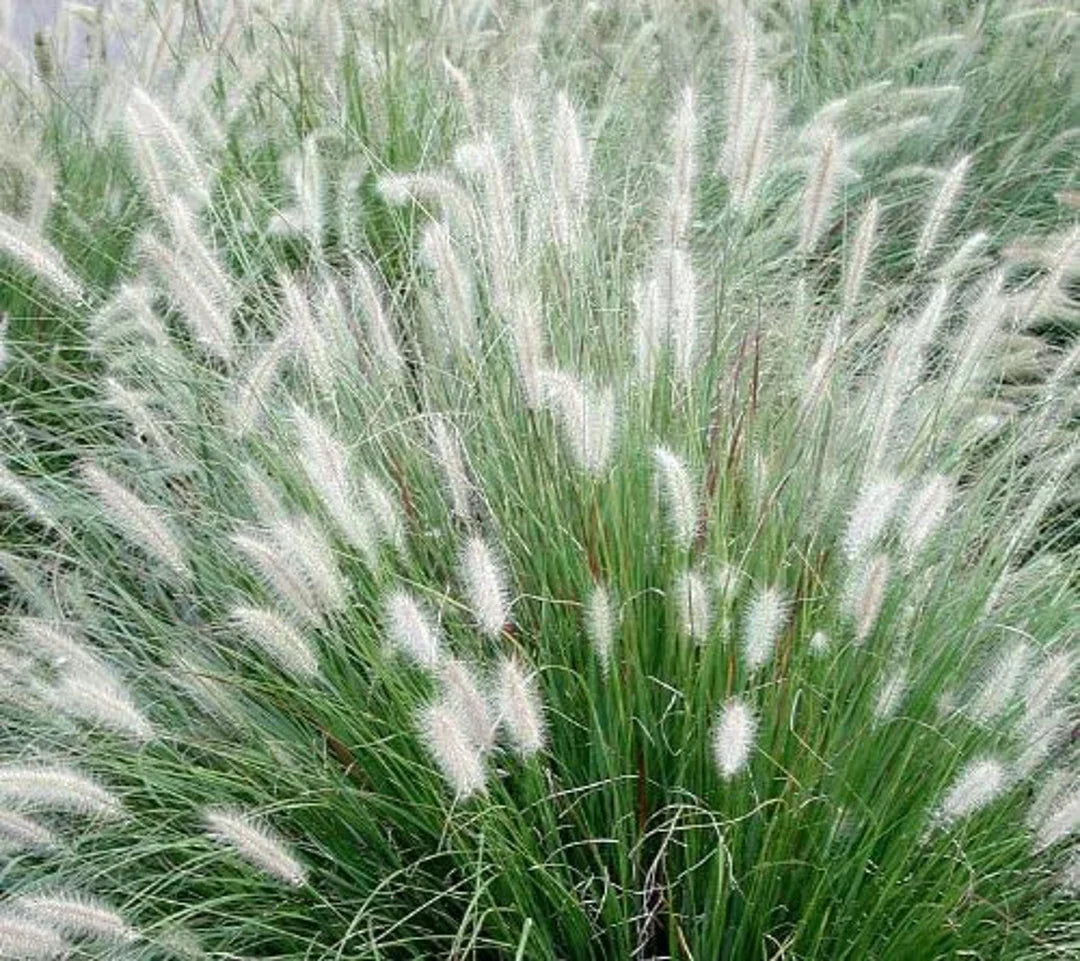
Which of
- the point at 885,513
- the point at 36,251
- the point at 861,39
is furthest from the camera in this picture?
the point at 861,39

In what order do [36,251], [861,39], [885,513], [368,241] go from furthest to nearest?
[861,39] < [368,241] < [36,251] < [885,513]

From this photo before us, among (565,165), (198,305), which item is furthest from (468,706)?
(565,165)

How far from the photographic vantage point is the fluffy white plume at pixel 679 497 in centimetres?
203

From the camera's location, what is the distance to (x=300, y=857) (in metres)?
2.25

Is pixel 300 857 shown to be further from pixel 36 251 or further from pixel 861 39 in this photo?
pixel 861 39

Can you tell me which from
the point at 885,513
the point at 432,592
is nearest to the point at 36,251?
the point at 432,592

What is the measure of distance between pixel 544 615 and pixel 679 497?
0.32m

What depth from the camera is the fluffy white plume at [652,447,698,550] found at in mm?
2025

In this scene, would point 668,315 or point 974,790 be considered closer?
point 974,790

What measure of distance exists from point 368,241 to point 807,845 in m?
1.98

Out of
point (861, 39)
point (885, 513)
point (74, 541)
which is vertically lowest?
point (861, 39)

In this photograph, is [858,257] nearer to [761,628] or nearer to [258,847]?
[761,628]

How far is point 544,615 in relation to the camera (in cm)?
228

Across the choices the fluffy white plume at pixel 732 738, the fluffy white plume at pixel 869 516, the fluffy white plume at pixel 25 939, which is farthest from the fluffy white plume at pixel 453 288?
the fluffy white plume at pixel 25 939
